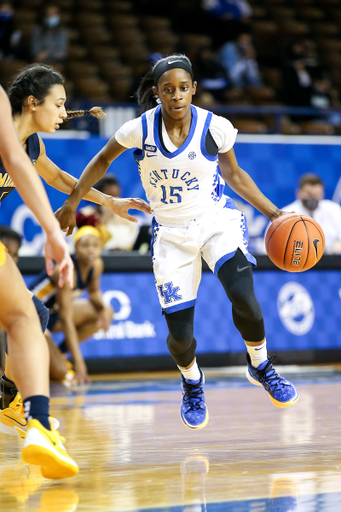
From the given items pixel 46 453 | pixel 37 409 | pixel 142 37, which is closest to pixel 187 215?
pixel 37 409

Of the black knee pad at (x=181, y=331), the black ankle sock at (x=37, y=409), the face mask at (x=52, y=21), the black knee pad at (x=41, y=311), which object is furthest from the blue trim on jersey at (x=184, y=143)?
the face mask at (x=52, y=21)

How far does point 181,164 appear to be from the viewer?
3836 millimetres

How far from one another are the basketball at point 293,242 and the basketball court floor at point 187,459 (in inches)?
36.6

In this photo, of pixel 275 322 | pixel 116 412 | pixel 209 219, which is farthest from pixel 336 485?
pixel 275 322

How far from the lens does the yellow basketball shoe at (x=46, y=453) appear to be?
8.45 feet

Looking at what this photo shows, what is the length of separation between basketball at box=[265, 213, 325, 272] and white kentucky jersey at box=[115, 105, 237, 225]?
1.45 feet

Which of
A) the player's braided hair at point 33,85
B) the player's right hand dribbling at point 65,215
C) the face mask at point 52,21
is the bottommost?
the player's right hand dribbling at point 65,215

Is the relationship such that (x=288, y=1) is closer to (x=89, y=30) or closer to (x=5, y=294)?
(x=89, y=30)

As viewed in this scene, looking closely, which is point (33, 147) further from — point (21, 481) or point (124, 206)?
point (21, 481)

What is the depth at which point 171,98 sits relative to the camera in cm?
375

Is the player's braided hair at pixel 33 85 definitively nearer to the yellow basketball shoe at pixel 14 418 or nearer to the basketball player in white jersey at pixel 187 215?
the basketball player in white jersey at pixel 187 215

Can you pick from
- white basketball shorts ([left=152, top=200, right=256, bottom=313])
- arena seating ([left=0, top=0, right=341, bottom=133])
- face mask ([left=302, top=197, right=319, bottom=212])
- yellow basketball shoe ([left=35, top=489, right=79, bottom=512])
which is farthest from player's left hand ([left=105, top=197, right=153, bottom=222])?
arena seating ([left=0, top=0, right=341, bottom=133])

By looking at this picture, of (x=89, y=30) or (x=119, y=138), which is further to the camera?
(x=89, y=30)

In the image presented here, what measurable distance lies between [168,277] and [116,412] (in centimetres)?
158
